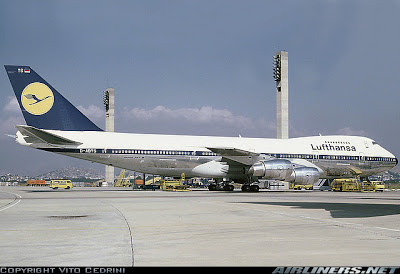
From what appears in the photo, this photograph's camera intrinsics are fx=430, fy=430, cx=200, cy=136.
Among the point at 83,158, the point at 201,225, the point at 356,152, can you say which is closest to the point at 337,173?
the point at 356,152

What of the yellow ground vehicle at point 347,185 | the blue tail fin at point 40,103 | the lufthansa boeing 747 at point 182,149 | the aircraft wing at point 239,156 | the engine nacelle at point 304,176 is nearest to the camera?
the blue tail fin at point 40,103

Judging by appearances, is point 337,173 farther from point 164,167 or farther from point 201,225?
point 201,225

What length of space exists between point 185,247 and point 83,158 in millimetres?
29626

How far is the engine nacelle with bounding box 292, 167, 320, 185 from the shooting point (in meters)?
35.8

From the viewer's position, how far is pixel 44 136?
33062 mm

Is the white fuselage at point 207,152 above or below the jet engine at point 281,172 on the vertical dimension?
above

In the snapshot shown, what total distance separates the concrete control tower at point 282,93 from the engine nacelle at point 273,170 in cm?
2289

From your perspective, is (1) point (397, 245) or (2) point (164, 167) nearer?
(1) point (397, 245)

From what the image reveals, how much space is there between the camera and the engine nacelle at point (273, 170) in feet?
115

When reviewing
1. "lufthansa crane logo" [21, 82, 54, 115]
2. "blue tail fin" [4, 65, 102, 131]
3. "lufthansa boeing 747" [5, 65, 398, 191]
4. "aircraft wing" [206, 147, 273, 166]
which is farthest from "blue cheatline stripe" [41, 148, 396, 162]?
"lufthansa crane logo" [21, 82, 54, 115]

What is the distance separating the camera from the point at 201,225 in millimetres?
12062

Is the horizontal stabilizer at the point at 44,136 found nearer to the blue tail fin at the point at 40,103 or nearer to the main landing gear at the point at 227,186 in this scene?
the blue tail fin at the point at 40,103

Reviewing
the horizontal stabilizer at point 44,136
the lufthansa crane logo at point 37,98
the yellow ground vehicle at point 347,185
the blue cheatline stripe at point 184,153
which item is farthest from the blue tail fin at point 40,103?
the yellow ground vehicle at point 347,185

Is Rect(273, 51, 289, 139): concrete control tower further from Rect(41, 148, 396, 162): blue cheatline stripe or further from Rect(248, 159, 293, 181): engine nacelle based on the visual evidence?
Rect(248, 159, 293, 181): engine nacelle
